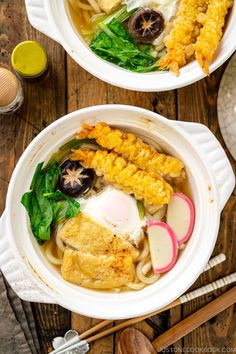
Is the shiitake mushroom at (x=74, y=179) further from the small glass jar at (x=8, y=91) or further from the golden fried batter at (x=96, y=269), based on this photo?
the small glass jar at (x=8, y=91)

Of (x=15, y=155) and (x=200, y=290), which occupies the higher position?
(x=15, y=155)

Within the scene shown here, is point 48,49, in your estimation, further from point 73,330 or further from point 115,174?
point 73,330

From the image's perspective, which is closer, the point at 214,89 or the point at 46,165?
the point at 46,165

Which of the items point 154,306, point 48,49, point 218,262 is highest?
point 48,49

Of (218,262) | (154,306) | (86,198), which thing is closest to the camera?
(154,306)

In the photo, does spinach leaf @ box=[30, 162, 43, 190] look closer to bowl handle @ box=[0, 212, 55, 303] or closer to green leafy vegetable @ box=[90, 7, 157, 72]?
bowl handle @ box=[0, 212, 55, 303]

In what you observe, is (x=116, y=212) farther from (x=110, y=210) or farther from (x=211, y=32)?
(x=211, y=32)

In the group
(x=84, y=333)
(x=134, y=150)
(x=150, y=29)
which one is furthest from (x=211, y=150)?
(x=84, y=333)

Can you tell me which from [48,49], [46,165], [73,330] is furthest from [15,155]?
[73,330]

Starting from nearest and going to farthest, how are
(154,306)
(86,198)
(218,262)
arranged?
(154,306) < (86,198) < (218,262)
